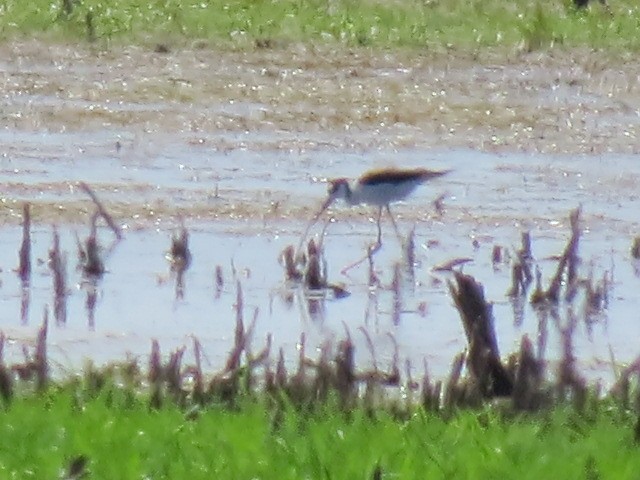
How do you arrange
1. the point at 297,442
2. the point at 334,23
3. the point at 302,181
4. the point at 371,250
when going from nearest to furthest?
the point at 297,442 < the point at 371,250 < the point at 302,181 < the point at 334,23

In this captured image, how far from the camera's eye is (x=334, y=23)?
59.9 feet

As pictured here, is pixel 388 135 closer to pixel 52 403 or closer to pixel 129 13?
pixel 129 13

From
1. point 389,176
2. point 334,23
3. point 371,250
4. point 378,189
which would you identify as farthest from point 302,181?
point 334,23

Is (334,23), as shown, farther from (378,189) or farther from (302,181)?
(378,189)

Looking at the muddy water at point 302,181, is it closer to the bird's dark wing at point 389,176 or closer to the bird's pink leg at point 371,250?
the bird's pink leg at point 371,250

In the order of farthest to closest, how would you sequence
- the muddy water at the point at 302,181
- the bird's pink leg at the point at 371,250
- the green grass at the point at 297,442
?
1. the bird's pink leg at the point at 371,250
2. the muddy water at the point at 302,181
3. the green grass at the point at 297,442

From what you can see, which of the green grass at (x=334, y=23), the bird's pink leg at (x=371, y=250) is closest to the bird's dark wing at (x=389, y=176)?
the bird's pink leg at (x=371, y=250)

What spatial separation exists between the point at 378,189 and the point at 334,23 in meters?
7.96

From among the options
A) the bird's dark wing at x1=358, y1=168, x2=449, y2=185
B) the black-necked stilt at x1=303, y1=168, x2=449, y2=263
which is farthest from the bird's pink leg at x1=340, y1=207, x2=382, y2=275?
the bird's dark wing at x1=358, y1=168, x2=449, y2=185

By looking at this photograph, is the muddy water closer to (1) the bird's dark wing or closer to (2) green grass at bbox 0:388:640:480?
(1) the bird's dark wing

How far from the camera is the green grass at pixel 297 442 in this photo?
19.1 feet

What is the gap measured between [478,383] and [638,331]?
6.73ft

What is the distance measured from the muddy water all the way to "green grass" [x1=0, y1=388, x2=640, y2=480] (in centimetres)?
115

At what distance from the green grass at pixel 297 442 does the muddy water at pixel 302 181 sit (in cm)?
115
